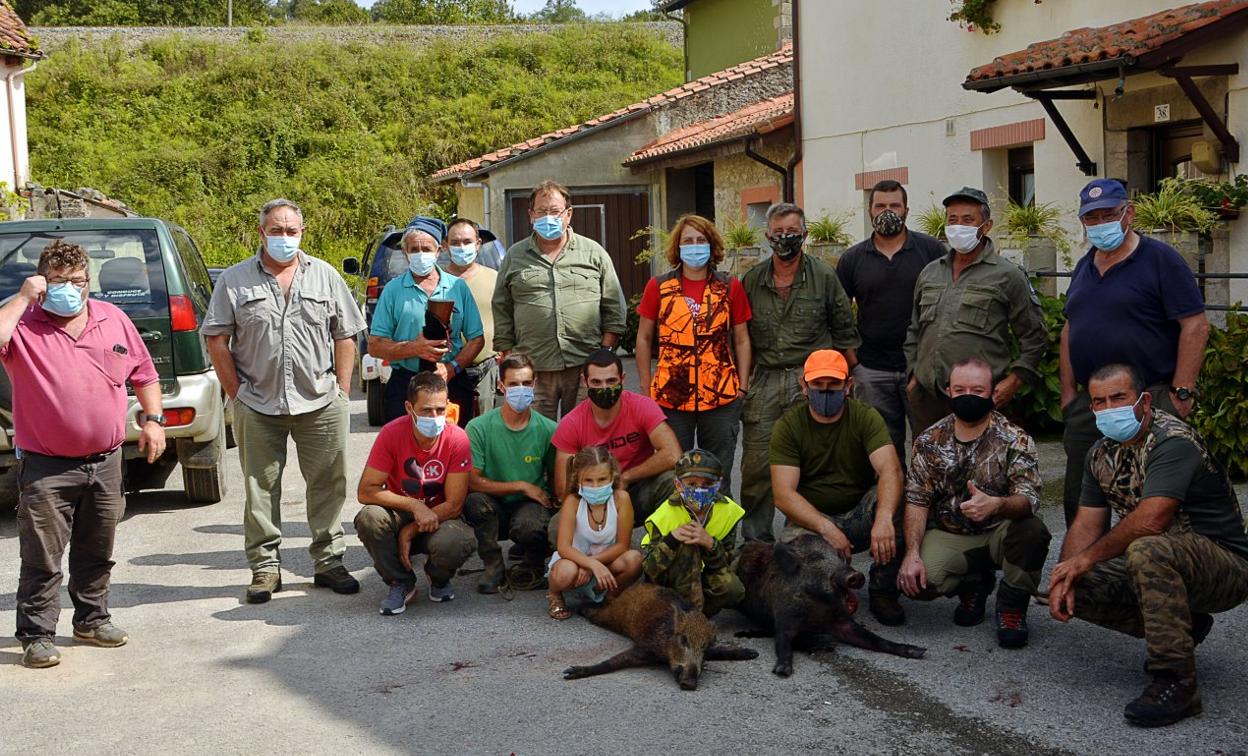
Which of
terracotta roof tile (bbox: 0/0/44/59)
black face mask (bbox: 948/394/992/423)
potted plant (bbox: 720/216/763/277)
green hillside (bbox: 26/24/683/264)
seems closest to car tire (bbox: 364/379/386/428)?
potted plant (bbox: 720/216/763/277)

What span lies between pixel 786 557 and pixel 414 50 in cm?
3582

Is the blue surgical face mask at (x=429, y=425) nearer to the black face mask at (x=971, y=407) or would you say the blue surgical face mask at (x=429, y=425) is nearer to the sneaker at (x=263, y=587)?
the sneaker at (x=263, y=587)

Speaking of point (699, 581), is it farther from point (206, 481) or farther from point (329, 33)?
point (329, 33)

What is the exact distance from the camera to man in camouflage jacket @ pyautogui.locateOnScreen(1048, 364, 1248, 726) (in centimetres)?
464

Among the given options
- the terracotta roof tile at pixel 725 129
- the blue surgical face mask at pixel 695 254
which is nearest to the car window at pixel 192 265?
the blue surgical face mask at pixel 695 254

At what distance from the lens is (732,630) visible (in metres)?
5.93

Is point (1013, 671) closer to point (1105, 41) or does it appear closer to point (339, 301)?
point (339, 301)

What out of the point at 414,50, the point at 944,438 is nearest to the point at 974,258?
the point at 944,438

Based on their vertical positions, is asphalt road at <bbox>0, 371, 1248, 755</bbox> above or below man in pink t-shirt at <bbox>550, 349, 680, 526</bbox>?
below

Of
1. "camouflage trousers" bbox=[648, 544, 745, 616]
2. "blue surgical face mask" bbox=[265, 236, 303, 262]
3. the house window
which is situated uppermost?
the house window

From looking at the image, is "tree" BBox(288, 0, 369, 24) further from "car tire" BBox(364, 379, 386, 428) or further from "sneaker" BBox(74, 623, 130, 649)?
"sneaker" BBox(74, 623, 130, 649)

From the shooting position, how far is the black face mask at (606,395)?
6684 millimetres

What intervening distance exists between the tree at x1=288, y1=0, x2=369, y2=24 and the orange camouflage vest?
43.3m

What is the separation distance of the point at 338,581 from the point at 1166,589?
4091mm
